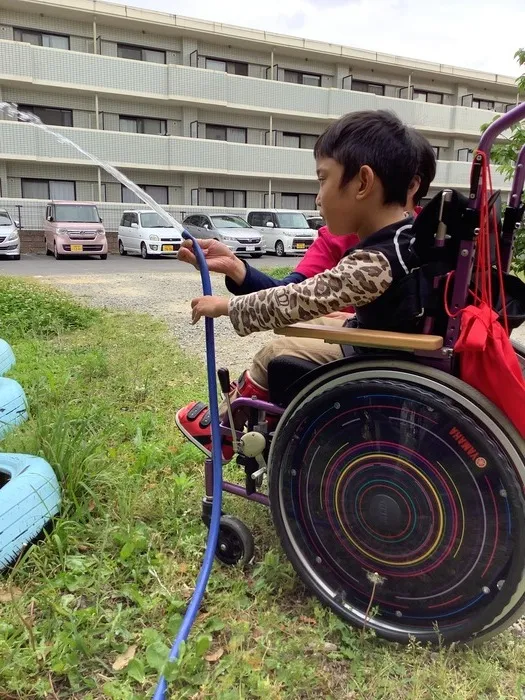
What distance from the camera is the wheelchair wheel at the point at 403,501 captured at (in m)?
1.43

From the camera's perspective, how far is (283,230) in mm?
19703

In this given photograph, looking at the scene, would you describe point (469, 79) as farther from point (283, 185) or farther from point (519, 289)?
point (519, 289)

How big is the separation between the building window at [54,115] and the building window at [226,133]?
Result: 558 centimetres

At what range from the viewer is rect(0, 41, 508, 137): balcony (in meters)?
19.6

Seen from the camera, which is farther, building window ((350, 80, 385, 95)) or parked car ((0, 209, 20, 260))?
building window ((350, 80, 385, 95))

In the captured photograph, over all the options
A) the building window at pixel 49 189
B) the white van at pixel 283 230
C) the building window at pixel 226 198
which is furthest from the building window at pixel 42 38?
the white van at pixel 283 230

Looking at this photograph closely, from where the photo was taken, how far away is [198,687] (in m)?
1.51

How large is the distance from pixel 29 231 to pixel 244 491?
2012cm

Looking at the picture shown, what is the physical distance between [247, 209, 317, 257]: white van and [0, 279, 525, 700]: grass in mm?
17190

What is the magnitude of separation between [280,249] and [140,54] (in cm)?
1055

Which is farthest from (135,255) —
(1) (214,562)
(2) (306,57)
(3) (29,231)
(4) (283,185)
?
(1) (214,562)

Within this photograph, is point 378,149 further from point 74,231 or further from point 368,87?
point 368,87

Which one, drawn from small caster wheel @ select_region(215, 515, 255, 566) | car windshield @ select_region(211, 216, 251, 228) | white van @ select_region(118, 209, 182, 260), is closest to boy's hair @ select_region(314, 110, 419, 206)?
small caster wheel @ select_region(215, 515, 255, 566)

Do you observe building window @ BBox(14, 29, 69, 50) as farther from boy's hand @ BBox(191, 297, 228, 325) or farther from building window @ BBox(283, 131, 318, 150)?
boy's hand @ BBox(191, 297, 228, 325)
